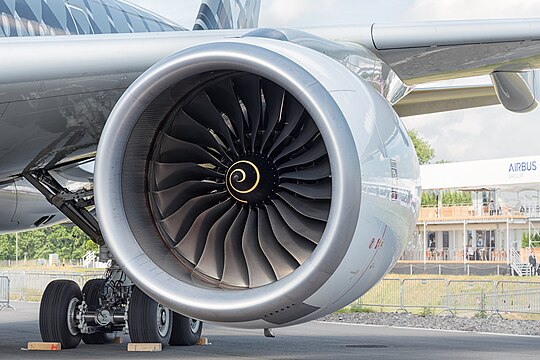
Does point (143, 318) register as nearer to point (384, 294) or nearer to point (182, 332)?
point (182, 332)

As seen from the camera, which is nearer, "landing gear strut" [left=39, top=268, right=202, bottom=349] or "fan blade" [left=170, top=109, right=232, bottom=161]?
"fan blade" [left=170, top=109, right=232, bottom=161]

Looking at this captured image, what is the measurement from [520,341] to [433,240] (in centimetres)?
4643

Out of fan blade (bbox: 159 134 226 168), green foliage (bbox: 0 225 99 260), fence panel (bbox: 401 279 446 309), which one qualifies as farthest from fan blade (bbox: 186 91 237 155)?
green foliage (bbox: 0 225 99 260)

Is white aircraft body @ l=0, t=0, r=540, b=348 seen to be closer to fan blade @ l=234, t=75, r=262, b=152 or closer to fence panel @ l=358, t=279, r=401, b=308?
fan blade @ l=234, t=75, r=262, b=152

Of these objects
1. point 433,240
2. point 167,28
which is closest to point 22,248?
point 433,240

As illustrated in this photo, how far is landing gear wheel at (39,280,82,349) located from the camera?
10594mm

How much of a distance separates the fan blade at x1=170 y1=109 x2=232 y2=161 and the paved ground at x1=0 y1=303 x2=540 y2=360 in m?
3.25

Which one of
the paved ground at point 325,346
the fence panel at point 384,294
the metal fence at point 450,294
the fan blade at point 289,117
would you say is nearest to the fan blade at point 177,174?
the fan blade at point 289,117

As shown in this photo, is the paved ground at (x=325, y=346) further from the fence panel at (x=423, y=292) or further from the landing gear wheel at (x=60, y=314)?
the fence panel at (x=423, y=292)

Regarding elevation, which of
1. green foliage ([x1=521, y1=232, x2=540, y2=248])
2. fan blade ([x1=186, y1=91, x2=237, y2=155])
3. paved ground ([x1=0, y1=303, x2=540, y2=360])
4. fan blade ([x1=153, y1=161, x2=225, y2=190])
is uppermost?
green foliage ([x1=521, y1=232, x2=540, y2=248])

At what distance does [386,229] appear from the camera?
20.0ft

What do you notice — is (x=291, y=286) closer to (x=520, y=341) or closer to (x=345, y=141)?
(x=345, y=141)

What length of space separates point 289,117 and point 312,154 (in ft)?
1.12

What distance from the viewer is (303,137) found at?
6.68 metres
